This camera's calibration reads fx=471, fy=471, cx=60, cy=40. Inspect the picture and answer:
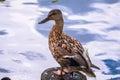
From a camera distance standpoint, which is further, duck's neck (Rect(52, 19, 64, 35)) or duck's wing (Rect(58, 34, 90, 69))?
duck's neck (Rect(52, 19, 64, 35))

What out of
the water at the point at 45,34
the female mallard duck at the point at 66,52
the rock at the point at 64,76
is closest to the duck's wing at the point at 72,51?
the female mallard duck at the point at 66,52

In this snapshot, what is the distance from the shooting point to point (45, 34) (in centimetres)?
859

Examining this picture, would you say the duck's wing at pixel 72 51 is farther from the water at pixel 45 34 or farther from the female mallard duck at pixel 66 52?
the water at pixel 45 34

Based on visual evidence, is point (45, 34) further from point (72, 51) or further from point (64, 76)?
point (72, 51)

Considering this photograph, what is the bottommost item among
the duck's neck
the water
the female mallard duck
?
the water

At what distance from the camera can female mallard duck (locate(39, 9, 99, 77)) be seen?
5479 mm

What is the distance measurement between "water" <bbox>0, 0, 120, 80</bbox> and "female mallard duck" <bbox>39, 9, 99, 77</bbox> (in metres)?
1.40

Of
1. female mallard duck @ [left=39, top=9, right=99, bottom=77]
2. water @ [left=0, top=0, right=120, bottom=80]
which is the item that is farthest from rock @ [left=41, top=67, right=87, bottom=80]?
water @ [left=0, top=0, right=120, bottom=80]

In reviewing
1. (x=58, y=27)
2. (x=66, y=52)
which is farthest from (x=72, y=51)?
(x=58, y=27)

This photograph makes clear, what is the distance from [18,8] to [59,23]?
3674 millimetres

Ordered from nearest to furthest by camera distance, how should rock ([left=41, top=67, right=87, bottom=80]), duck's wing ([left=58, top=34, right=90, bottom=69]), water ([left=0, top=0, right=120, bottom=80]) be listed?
duck's wing ([left=58, top=34, right=90, bottom=69]) → rock ([left=41, top=67, right=87, bottom=80]) → water ([left=0, top=0, right=120, bottom=80])

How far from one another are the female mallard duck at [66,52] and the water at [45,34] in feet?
4.61

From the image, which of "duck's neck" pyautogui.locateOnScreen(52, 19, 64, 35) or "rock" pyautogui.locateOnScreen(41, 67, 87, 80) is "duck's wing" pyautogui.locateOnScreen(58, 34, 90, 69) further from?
"rock" pyautogui.locateOnScreen(41, 67, 87, 80)

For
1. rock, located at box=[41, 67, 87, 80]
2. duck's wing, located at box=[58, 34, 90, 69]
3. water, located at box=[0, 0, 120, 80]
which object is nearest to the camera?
duck's wing, located at box=[58, 34, 90, 69]
